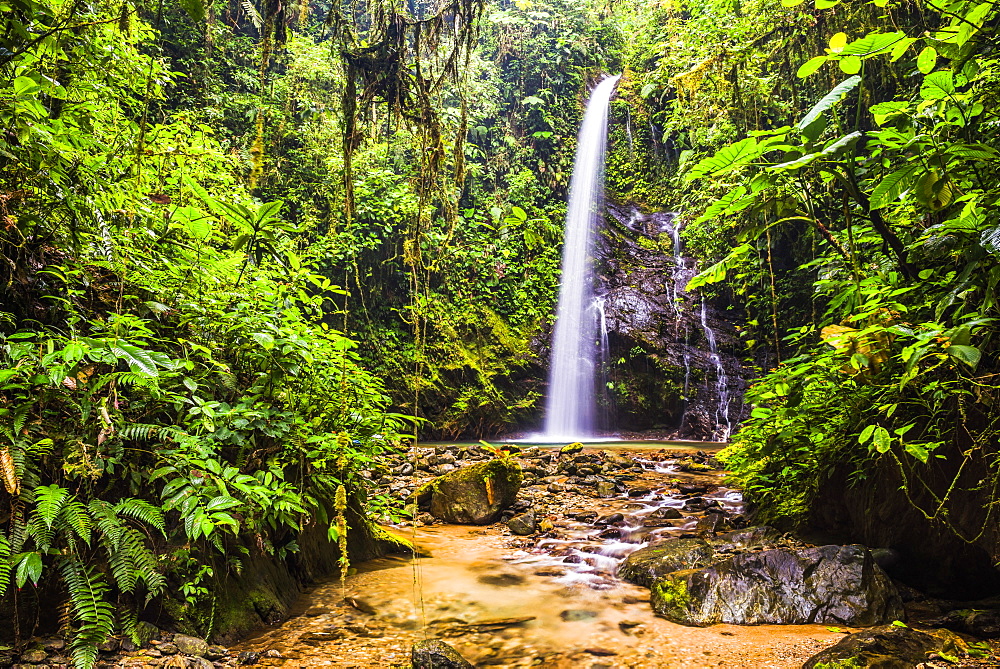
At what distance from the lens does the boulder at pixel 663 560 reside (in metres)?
3.87

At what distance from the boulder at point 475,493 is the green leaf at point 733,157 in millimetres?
4279

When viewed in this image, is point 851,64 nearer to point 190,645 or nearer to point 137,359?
point 137,359

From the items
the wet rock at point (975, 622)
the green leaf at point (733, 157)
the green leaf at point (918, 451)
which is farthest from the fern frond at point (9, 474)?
the wet rock at point (975, 622)

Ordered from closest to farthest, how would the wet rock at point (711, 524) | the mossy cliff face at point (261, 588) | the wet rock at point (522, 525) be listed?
the mossy cliff face at point (261, 588), the wet rock at point (711, 524), the wet rock at point (522, 525)

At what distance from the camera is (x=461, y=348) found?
1281 centimetres

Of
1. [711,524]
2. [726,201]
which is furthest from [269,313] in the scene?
[711,524]

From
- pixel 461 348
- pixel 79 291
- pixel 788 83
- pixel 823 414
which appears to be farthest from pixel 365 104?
pixel 461 348

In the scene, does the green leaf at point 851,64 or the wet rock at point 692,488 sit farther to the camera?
the wet rock at point 692,488

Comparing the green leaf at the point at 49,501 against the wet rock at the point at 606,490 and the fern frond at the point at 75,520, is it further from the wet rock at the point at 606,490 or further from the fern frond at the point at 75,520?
the wet rock at the point at 606,490

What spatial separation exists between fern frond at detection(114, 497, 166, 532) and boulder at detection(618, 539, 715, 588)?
125 inches

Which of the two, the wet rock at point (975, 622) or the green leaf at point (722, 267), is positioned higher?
the green leaf at point (722, 267)

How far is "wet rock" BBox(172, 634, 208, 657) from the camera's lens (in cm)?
211

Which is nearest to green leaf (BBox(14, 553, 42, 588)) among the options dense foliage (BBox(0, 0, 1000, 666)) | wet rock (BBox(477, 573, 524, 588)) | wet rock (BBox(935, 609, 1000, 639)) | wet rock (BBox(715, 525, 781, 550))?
dense foliage (BBox(0, 0, 1000, 666))

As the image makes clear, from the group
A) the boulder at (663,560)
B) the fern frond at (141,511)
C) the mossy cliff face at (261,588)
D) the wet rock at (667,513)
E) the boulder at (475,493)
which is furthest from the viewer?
the boulder at (475,493)
